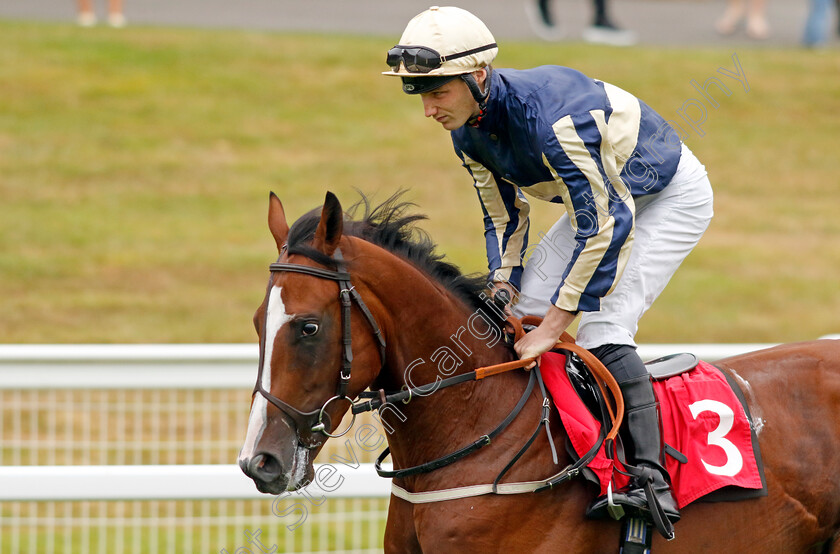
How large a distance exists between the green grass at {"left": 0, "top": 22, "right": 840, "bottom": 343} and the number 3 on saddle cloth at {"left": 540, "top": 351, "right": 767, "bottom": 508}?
5.50m

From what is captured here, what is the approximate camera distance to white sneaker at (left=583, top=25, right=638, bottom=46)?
13352 millimetres

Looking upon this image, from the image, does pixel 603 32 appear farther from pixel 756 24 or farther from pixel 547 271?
pixel 547 271

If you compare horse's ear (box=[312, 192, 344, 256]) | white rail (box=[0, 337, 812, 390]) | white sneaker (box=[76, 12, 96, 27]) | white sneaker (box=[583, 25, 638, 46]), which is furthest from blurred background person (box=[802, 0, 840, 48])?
horse's ear (box=[312, 192, 344, 256])

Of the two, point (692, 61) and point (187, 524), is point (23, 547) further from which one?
point (692, 61)

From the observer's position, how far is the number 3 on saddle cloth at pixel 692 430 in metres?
2.86

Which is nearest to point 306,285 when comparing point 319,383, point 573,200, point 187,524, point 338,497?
point 319,383

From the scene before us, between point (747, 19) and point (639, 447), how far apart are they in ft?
43.8

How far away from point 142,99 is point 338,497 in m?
8.92

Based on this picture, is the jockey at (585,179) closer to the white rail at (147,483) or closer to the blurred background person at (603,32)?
the white rail at (147,483)

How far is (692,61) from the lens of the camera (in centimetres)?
1270

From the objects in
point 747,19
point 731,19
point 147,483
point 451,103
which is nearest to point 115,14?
point 731,19

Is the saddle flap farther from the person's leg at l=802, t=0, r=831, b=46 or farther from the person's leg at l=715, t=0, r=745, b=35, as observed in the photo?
the person's leg at l=715, t=0, r=745, b=35

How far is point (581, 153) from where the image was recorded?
279 cm

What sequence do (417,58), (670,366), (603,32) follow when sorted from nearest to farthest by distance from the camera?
(417,58) → (670,366) → (603,32)
